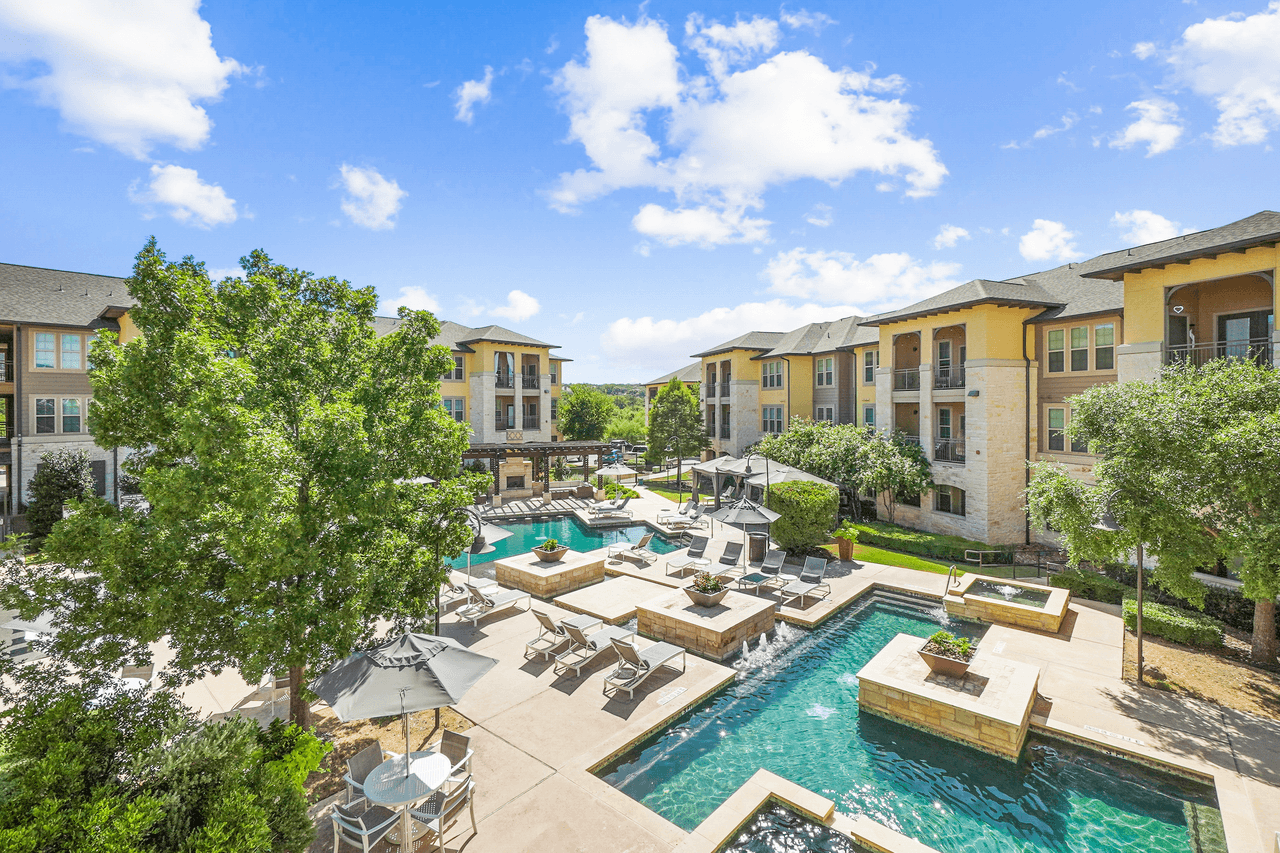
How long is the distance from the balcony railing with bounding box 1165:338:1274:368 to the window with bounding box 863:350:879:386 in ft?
43.9

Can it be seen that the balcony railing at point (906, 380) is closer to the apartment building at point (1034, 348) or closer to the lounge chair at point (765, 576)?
the apartment building at point (1034, 348)

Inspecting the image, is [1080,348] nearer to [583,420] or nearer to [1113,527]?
[1113,527]

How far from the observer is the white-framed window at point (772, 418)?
35.9 meters

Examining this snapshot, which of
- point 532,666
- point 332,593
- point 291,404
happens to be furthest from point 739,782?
point 291,404

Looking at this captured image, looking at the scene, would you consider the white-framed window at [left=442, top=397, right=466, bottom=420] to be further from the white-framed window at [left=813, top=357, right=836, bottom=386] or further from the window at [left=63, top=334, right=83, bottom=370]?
the white-framed window at [left=813, top=357, right=836, bottom=386]

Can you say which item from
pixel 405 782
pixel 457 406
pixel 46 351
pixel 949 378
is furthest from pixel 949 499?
pixel 46 351

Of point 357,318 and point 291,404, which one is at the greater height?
point 357,318

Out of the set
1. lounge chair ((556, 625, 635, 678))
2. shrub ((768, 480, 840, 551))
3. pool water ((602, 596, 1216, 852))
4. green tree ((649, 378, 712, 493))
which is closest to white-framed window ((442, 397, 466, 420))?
green tree ((649, 378, 712, 493))

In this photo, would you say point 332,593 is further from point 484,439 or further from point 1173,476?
point 484,439

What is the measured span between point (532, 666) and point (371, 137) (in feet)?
44.8

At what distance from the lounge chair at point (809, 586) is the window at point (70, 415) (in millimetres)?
32907

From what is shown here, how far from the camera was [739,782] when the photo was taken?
7840 millimetres

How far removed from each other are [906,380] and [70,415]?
4022 centimetres

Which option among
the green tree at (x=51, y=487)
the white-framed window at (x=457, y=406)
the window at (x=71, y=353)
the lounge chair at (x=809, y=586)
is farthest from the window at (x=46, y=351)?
the lounge chair at (x=809, y=586)
